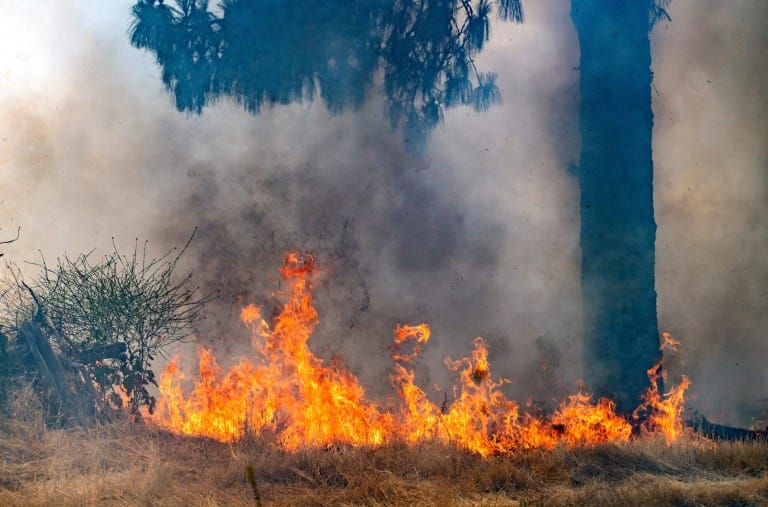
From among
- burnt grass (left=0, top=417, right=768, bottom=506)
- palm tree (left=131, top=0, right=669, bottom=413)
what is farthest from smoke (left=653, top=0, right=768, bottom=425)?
burnt grass (left=0, top=417, right=768, bottom=506)

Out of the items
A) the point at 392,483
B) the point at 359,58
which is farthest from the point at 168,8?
the point at 392,483

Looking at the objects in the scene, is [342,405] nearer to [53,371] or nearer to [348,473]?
[348,473]

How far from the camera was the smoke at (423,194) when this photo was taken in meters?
9.16

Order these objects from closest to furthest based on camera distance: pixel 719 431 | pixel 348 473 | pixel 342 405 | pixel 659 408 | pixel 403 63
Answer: pixel 348 473
pixel 342 405
pixel 719 431
pixel 659 408
pixel 403 63

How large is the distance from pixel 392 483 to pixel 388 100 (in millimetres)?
5694

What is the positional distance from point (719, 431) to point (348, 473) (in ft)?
15.6

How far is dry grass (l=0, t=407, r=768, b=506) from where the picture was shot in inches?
210

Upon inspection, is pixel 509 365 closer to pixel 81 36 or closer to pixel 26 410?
pixel 26 410

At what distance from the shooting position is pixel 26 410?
6961 mm

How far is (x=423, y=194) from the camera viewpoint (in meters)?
9.57

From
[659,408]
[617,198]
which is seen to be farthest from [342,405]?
[617,198]

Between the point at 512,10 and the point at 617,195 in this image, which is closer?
the point at 617,195

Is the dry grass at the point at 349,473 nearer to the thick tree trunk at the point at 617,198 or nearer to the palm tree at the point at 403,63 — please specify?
the thick tree trunk at the point at 617,198

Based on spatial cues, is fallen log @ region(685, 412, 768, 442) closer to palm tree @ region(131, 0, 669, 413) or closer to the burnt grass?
the burnt grass
